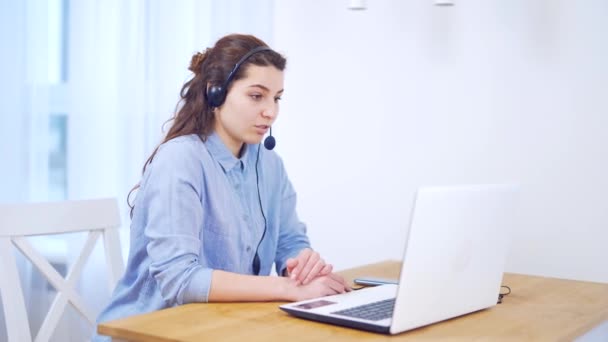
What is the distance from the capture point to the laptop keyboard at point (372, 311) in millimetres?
1393

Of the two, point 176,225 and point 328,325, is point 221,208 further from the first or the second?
point 328,325

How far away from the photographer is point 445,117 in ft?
7.75

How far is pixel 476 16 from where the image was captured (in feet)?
7.55

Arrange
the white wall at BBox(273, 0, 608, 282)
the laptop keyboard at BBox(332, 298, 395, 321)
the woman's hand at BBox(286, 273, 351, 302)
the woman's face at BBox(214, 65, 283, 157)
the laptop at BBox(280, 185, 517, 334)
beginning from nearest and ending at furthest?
1. the laptop at BBox(280, 185, 517, 334)
2. the laptop keyboard at BBox(332, 298, 395, 321)
3. the woman's hand at BBox(286, 273, 351, 302)
4. the woman's face at BBox(214, 65, 283, 157)
5. the white wall at BBox(273, 0, 608, 282)

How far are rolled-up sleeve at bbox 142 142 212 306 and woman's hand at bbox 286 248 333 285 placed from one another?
165mm

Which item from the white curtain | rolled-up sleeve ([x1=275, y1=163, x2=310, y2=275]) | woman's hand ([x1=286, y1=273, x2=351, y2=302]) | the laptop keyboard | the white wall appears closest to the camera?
the laptop keyboard

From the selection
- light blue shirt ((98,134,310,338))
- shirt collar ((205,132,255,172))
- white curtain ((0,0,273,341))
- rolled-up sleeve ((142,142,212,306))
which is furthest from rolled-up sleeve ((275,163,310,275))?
white curtain ((0,0,273,341))

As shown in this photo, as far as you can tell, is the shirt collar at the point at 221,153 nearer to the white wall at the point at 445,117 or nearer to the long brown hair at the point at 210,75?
the long brown hair at the point at 210,75

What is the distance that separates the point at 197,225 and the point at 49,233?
37cm

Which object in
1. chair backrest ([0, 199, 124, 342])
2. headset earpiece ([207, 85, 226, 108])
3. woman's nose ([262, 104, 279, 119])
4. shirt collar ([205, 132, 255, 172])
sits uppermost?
headset earpiece ([207, 85, 226, 108])

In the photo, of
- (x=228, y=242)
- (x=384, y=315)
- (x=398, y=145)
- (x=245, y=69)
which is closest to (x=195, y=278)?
(x=228, y=242)

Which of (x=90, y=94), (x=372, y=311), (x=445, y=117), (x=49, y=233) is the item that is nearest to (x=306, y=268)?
(x=372, y=311)

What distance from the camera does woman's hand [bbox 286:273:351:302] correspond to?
5.14 ft

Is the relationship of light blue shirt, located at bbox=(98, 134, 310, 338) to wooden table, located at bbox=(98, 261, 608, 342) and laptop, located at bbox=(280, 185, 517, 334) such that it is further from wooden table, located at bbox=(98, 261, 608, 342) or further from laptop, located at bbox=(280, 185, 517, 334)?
laptop, located at bbox=(280, 185, 517, 334)
